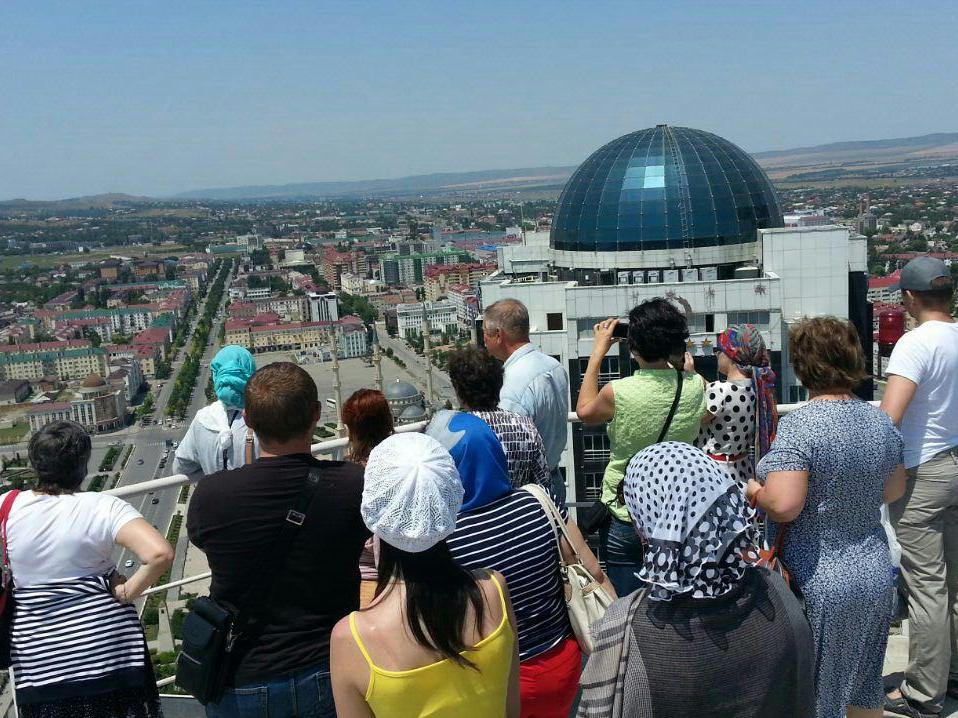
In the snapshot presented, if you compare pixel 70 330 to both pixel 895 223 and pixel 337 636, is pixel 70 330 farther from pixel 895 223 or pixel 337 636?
pixel 337 636

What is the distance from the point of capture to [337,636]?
2043 millimetres

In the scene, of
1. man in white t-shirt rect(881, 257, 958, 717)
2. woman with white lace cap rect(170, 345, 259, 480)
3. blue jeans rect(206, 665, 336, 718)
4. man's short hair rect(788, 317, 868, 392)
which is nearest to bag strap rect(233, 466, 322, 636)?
blue jeans rect(206, 665, 336, 718)

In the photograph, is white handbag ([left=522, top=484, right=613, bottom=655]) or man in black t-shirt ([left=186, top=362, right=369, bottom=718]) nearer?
man in black t-shirt ([left=186, top=362, right=369, bottom=718])

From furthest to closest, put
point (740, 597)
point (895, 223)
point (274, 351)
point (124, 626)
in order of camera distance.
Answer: point (895, 223) < point (274, 351) < point (124, 626) < point (740, 597)

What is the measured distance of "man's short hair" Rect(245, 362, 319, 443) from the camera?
2.52 meters

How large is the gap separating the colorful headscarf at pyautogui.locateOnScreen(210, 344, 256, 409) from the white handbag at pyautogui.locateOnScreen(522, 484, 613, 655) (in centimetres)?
116

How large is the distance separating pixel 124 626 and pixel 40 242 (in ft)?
680

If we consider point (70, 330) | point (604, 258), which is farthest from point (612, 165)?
point (70, 330)

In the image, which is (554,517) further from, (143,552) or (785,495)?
(143,552)

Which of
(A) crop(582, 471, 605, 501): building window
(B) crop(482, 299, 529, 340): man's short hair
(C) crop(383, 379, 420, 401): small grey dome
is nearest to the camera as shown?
(B) crop(482, 299, 529, 340): man's short hair

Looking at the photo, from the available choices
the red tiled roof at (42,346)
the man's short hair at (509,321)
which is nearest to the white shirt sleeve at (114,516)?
the man's short hair at (509,321)

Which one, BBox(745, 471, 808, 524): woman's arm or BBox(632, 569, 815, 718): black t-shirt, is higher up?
BBox(745, 471, 808, 524): woman's arm

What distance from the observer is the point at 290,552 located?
2.42 metres

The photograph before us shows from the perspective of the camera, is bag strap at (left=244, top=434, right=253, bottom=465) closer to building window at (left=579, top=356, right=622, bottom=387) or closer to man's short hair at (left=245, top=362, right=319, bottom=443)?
man's short hair at (left=245, top=362, right=319, bottom=443)
